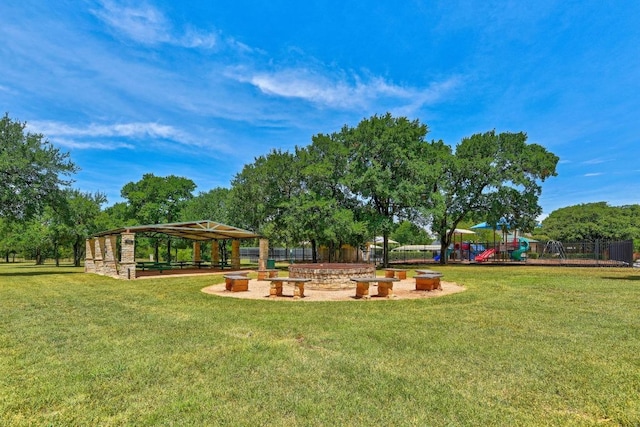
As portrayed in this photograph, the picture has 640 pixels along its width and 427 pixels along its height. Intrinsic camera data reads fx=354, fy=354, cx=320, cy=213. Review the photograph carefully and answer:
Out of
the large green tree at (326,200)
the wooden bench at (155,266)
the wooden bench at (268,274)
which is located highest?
the large green tree at (326,200)

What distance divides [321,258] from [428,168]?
567 inches

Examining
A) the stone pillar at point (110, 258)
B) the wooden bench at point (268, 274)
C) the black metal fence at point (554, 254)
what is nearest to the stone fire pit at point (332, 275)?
the wooden bench at point (268, 274)

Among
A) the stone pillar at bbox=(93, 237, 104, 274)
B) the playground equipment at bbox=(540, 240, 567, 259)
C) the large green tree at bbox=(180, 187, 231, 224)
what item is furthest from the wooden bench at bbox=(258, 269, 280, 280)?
the playground equipment at bbox=(540, 240, 567, 259)

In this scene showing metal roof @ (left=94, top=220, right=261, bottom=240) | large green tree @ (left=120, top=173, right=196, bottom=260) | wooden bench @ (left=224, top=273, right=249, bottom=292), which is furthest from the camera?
large green tree @ (left=120, top=173, right=196, bottom=260)

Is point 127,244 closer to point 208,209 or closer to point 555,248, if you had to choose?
point 208,209

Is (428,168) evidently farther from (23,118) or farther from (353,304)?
(23,118)

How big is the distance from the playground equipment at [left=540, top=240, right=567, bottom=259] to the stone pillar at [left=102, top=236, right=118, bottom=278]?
106 ft

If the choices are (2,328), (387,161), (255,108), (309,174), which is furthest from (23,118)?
(387,161)

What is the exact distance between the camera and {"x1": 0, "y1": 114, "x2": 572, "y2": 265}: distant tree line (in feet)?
68.6

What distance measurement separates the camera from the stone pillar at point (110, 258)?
1906cm

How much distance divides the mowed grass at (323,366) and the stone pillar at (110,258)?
11.5 m

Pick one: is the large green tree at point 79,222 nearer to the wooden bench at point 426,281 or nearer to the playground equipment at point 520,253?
the wooden bench at point 426,281

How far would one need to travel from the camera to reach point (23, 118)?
20859 mm

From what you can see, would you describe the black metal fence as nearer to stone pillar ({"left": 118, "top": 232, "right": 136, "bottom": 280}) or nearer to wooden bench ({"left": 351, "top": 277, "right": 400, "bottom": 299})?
stone pillar ({"left": 118, "top": 232, "right": 136, "bottom": 280})
